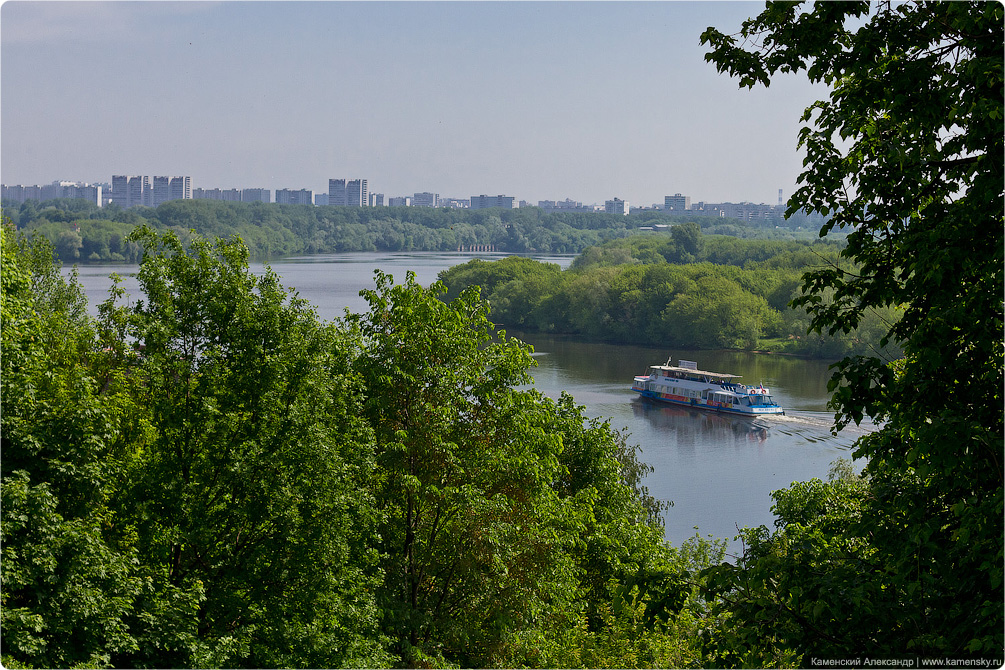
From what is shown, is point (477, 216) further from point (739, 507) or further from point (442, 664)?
point (442, 664)

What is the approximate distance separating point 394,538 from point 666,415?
32.7 m

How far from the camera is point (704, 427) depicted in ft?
131

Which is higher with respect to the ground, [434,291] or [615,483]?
[434,291]

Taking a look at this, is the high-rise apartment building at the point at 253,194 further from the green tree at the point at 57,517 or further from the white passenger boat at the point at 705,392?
the green tree at the point at 57,517

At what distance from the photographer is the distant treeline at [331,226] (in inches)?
3007

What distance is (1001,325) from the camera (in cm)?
492

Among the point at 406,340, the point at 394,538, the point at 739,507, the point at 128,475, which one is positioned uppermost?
the point at 406,340

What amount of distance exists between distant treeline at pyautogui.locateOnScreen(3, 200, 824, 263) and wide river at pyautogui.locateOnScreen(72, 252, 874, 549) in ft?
28.4

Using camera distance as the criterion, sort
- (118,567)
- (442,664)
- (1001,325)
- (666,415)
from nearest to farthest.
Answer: (1001,325) → (118,567) → (442,664) → (666,415)

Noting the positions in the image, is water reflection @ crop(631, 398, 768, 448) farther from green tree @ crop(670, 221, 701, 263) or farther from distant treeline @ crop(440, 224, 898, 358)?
green tree @ crop(670, 221, 701, 263)

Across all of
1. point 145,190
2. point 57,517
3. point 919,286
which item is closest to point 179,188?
point 145,190

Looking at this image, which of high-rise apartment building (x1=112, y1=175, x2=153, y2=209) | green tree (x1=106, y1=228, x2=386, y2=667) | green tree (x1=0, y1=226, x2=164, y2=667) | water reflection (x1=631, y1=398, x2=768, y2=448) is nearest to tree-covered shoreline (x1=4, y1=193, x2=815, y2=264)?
high-rise apartment building (x1=112, y1=175, x2=153, y2=209)

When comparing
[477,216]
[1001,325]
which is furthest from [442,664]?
[477,216]

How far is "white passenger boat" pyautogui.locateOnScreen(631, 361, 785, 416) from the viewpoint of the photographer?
41.2m
